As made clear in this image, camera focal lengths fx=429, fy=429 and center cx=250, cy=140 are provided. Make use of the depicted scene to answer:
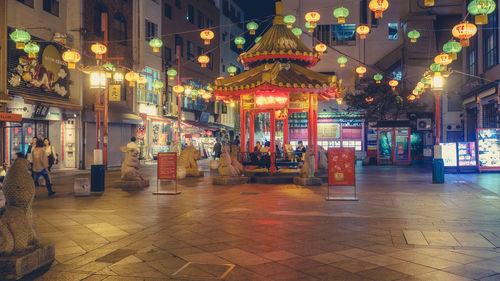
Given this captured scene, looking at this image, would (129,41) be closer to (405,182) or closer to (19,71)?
(19,71)

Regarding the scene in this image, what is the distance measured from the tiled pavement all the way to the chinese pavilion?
567 cm

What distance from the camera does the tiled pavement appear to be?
18.1 feet

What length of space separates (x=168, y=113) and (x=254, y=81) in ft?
64.3

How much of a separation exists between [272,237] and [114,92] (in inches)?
771

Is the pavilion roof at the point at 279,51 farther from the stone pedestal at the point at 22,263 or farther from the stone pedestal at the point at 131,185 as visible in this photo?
the stone pedestal at the point at 22,263

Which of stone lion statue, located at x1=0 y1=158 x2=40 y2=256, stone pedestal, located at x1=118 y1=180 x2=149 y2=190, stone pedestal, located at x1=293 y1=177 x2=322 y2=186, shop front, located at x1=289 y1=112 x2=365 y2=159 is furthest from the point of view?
shop front, located at x1=289 y1=112 x2=365 y2=159

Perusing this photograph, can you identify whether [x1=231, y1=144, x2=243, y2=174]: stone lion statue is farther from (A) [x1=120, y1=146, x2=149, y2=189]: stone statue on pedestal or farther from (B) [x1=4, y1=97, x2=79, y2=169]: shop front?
(B) [x1=4, y1=97, x2=79, y2=169]: shop front

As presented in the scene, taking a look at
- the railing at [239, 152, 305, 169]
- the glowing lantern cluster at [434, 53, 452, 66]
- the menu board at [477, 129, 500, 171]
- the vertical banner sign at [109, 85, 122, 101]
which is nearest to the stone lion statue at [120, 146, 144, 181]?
the railing at [239, 152, 305, 169]

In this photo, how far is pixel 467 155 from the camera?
2088 cm

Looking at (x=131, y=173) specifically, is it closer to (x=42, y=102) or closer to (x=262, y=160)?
(x=262, y=160)

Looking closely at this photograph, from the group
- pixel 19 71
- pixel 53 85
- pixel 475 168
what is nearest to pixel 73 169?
pixel 53 85

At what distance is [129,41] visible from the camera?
97.3 ft

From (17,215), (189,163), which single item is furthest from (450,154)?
(17,215)

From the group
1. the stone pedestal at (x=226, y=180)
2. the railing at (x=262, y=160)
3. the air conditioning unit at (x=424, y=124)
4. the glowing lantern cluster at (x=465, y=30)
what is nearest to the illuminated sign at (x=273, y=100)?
the railing at (x=262, y=160)
